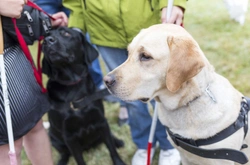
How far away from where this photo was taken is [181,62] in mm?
1623

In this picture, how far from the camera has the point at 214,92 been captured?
5.90 feet

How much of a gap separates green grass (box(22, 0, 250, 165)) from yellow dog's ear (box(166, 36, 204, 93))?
58.2 inches

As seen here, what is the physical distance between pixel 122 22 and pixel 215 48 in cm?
287

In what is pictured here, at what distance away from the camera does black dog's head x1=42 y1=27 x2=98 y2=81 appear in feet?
8.38

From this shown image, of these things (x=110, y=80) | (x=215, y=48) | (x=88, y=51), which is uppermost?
(x=110, y=80)

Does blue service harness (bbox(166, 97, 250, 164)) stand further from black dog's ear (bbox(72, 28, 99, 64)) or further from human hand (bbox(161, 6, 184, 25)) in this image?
black dog's ear (bbox(72, 28, 99, 64))

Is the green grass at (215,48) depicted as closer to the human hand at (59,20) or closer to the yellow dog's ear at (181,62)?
the human hand at (59,20)

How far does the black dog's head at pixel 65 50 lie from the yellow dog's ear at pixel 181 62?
118 centimetres

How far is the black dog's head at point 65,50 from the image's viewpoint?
2.55 metres

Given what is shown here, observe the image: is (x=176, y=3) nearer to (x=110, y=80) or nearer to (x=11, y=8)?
(x=110, y=80)

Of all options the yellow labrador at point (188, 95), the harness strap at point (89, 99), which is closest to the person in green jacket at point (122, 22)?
the harness strap at point (89, 99)

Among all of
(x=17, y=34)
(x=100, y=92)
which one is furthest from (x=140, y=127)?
(x=17, y=34)

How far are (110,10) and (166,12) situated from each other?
0.38 meters

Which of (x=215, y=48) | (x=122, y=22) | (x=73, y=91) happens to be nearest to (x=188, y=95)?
(x=122, y=22)
